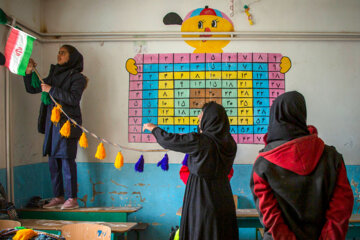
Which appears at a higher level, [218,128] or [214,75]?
[214,75]

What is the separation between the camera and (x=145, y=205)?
375 cm

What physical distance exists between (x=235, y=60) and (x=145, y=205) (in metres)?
2.12

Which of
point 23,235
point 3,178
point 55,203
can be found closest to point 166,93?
point 55,203

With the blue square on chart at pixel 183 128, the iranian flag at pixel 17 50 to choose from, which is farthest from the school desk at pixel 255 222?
the iranian flag at pixel 17 50

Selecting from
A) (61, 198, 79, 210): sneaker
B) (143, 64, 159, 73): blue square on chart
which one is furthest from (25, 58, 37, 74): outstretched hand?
(61, 198, 79, 210): sneaker

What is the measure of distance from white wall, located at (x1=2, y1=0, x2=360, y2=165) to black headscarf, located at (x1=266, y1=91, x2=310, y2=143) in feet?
7.14

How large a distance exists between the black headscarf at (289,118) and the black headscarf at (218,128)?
819 mm

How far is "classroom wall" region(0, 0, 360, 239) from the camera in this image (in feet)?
12.1

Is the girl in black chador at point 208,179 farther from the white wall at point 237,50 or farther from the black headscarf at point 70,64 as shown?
the black headscarf at point 70,64

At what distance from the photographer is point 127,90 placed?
12.6 feet

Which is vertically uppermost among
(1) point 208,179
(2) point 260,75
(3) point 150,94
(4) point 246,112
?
(2) point 260,75

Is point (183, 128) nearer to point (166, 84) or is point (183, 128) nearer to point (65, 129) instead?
point (166, 84)

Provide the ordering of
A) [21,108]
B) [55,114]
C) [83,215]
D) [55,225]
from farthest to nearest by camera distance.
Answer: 1. [21,108]
2. [83,215]
3. [55,114]
4. [55,225]

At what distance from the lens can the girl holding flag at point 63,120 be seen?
329cm
